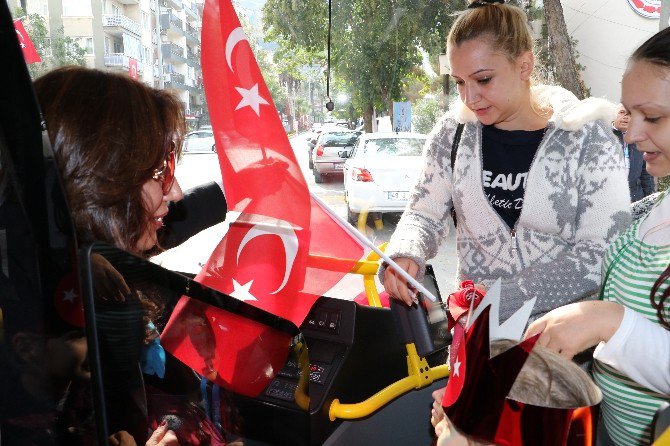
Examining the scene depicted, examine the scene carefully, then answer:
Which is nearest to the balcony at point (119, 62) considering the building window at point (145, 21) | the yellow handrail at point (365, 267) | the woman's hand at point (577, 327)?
the building window at point (145, 21)

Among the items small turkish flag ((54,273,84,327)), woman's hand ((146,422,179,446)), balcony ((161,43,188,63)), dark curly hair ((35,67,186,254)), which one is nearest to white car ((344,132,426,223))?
balcony ((161,43,188,63))

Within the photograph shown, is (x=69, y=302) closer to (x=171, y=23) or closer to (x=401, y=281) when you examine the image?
(x=401, y=281)

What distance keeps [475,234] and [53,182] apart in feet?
3.69

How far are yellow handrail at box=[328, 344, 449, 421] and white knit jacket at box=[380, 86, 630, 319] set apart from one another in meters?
0.25

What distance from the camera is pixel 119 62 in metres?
1.14

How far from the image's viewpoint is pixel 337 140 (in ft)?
10.9

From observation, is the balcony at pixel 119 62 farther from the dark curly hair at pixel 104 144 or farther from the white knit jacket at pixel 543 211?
the white knit jacket at pixel 543 211

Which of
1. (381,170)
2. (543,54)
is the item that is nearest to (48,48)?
(543,54)

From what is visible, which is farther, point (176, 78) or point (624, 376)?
point (176, 78)

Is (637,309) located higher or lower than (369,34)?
lower

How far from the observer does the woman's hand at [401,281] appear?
1.46 m

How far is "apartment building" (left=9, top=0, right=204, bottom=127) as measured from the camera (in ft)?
3.65

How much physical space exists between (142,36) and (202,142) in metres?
0.29

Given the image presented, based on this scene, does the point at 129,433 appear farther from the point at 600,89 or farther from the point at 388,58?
the point at 600,89
